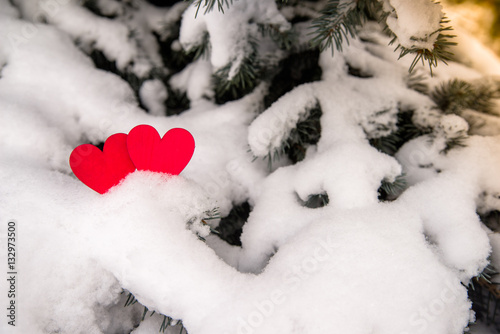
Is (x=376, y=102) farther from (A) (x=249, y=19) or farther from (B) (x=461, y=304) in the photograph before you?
(B) (x=461, y=304)

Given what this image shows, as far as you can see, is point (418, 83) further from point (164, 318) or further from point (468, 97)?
point (164, 318)

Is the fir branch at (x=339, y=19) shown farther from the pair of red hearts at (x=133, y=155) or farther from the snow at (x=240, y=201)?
the pair of red hearts at (x=133, y=155)

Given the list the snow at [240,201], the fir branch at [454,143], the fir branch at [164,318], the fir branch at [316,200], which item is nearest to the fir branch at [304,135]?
the snow at [240,201]

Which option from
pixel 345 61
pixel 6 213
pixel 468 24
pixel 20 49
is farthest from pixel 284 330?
pixel 20 49

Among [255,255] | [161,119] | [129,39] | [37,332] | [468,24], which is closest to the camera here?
[37,332]

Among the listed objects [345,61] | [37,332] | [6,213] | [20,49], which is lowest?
[37,332]

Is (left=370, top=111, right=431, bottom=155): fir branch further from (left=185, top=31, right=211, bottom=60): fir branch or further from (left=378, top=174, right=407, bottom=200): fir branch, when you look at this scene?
(left=185, top=31, right=211, bottom=60): fir branch

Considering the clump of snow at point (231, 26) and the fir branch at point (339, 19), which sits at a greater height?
the fir branch at point (339, 19)

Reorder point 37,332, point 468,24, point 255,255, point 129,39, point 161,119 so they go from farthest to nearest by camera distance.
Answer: point 129,39, point 161,119, point 468,24, point 255,255, point 37,332
